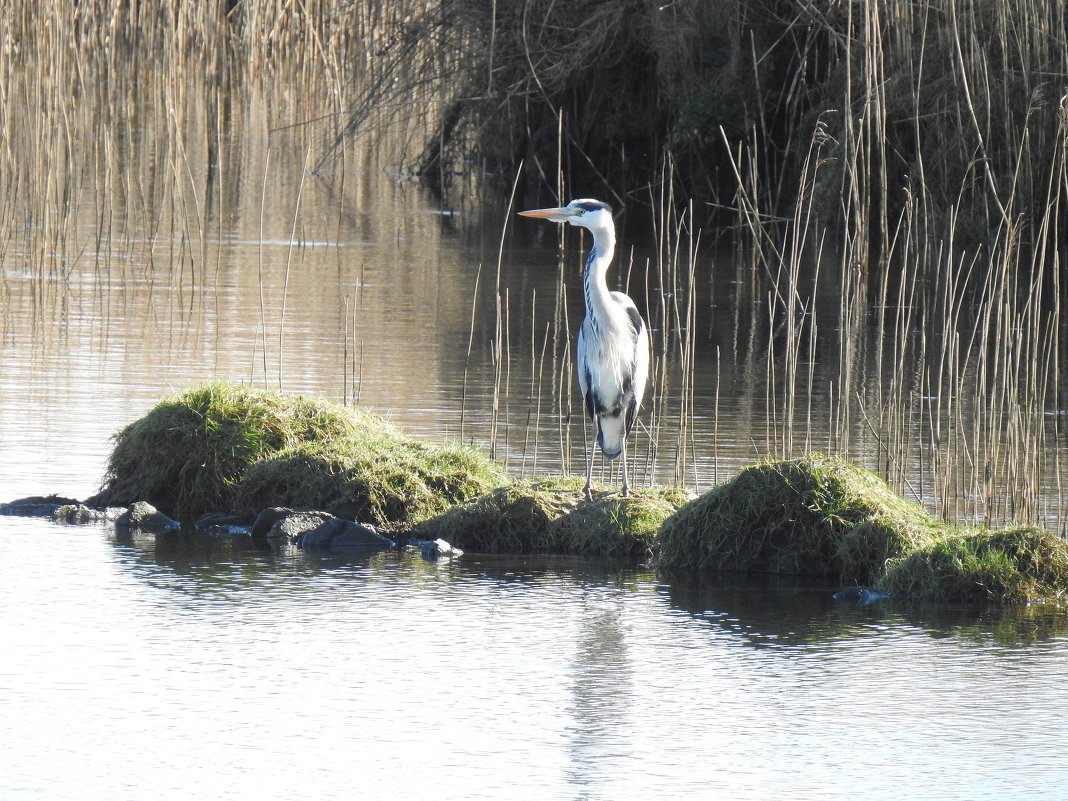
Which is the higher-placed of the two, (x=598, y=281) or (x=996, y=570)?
(x=598, y=281)

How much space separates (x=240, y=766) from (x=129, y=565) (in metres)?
2.57

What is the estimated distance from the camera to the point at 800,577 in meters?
7.79

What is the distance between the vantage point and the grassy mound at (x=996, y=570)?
7.27 m

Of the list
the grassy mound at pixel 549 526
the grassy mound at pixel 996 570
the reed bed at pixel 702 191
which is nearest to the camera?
the grassy mound at pixel 996 570

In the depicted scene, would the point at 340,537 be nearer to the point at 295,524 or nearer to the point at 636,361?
the point at 295,524

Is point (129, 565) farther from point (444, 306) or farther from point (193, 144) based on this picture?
point (193, 144)

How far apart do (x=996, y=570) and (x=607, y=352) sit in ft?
6.87

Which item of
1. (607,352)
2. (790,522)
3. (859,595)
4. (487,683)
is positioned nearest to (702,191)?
(607,352)

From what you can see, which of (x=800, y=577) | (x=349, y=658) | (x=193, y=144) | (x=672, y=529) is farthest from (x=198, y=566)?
(x=193, y=144)

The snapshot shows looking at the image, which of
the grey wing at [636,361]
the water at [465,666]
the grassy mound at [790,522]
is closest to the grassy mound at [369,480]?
the water at [465,666]

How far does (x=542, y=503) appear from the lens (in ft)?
26.6

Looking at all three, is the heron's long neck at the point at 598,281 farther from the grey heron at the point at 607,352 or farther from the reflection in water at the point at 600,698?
the reflection in water at the point at 600,698

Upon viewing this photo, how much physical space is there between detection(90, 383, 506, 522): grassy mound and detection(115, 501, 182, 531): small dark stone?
0.21 meters

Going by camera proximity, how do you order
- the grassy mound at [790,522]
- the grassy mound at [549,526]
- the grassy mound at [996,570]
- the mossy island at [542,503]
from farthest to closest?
the grassy mound at [549,526], the grassy mound at [790,522], the mossy island at [542,503], the grassy mound at [996,570]
